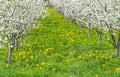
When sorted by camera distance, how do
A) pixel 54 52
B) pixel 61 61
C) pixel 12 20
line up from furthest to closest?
1. pixel 54 52
2. pixel 61 61
3. pixel 12 20

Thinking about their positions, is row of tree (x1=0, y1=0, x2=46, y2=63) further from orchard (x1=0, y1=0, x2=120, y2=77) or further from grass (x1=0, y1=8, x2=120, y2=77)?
grass (x1=0, y1=8, x2=120, y2=77)

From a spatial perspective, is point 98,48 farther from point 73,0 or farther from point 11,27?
point 73,0

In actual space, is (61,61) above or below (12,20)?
below

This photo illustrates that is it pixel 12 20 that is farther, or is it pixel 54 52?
pixel 54 52

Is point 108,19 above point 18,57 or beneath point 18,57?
above

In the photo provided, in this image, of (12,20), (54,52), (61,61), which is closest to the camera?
(12,20)

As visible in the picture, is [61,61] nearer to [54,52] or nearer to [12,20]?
[54,52]

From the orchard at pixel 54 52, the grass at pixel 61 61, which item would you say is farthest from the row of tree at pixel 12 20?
the grass at pixel 61 61

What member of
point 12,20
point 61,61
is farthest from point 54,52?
point 12,20

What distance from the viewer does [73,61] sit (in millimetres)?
14273

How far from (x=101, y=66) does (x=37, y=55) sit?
3.95 meters

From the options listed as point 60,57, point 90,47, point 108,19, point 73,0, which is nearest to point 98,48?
point 90,47

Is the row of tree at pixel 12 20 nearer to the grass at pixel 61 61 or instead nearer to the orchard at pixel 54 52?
the orchard at pixel 54 52

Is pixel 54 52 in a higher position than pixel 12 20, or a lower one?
lower
